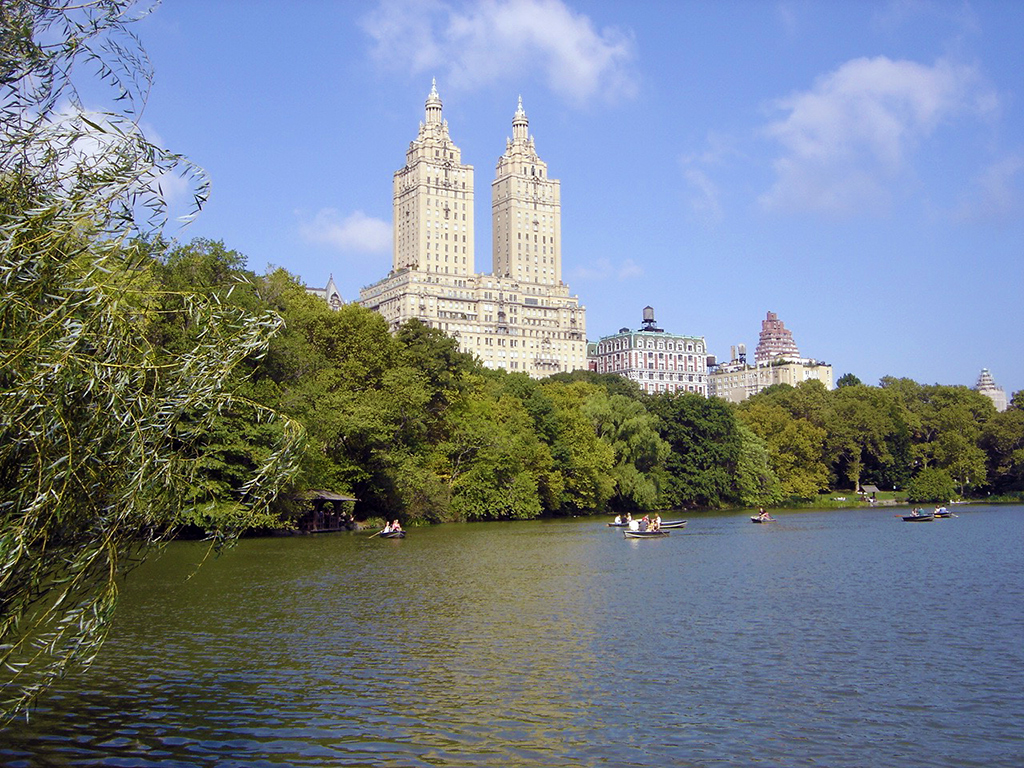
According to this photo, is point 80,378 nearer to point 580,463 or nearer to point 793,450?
point 580,463

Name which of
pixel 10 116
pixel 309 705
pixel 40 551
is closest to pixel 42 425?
pixel 40 551

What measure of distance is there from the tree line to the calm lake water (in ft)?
19.1

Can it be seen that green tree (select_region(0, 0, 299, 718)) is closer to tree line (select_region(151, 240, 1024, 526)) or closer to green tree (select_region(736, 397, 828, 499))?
tree line (select_region(151, 240, 1024, 526))

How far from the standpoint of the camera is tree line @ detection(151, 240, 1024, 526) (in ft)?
166

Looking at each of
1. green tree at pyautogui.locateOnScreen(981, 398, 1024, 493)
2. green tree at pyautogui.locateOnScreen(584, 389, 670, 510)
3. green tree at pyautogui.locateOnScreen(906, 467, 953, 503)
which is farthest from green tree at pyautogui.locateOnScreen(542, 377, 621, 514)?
green tree at pyautogui.locateOnScreen(981, 398, 1024, 493)

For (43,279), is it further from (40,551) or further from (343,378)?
(343,378)

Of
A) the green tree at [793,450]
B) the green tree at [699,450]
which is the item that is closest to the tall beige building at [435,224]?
the green tree at [793,450]

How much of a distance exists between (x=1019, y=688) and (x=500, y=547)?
28778 millimetres

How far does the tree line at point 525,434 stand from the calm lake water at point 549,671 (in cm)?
584

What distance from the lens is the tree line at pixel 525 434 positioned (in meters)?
50.7

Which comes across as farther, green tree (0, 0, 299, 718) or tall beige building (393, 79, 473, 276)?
tall beige building (393, 79, 473, 276)

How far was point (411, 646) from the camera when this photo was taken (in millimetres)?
19844

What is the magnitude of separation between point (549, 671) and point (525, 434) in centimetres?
5383

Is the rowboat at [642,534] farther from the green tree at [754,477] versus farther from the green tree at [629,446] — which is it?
the green tree at [754,477]
